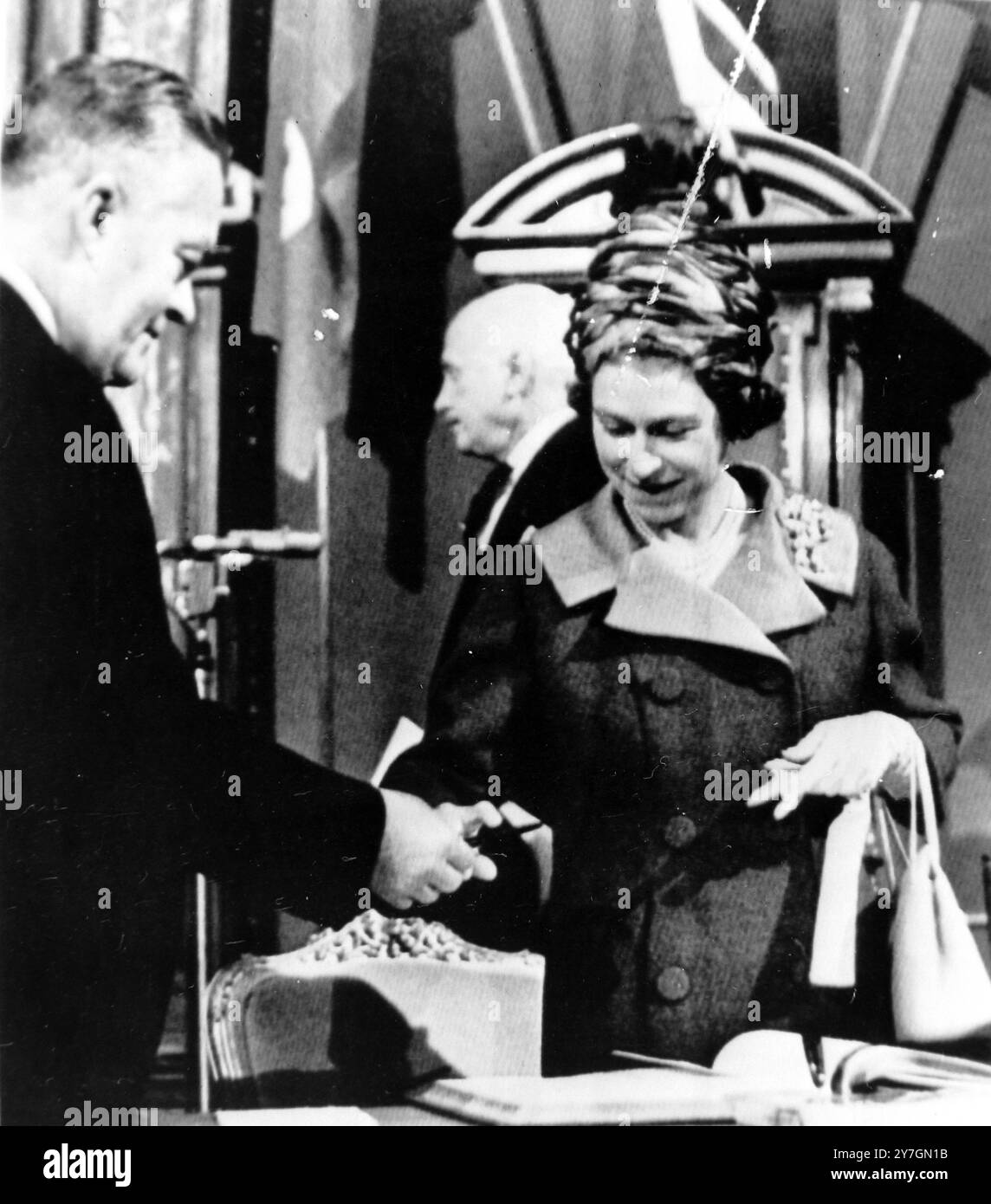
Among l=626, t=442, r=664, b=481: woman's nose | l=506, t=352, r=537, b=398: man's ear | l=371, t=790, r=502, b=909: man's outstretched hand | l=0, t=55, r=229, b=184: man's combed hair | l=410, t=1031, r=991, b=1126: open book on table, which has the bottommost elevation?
l=410, t=1031, r=991, b=1126: open book on table

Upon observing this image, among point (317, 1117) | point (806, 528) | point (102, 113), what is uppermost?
point (102, 113)

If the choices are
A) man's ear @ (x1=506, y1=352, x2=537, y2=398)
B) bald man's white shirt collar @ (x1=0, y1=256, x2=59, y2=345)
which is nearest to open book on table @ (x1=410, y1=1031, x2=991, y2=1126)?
man's ear @ (x1=506, y1=352, x2=537, y2=398)

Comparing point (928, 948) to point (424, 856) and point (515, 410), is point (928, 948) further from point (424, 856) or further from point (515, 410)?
point (515, 410)

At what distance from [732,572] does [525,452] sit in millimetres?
533

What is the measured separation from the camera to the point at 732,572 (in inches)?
116

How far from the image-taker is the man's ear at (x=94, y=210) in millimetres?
2908

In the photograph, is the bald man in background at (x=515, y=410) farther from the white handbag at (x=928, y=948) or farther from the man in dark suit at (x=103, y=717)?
the white handbag at (x=928, y=948)

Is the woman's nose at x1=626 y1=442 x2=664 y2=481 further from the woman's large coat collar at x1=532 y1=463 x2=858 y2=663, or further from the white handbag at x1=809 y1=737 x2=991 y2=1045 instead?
the white handbag at x1=809 y1=737 x2=991 y2=1045

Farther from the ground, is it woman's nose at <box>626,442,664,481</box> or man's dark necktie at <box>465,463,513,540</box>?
woman's nose at <box>626,442,664,481</box>

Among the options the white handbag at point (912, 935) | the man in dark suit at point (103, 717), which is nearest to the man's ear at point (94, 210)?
the man in dark suit at point (103, 717)

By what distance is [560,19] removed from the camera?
305 cm

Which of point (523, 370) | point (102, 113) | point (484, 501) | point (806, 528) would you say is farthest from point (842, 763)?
point (102, 113)

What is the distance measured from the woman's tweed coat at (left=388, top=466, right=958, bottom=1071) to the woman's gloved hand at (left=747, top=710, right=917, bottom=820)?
0.03 meters

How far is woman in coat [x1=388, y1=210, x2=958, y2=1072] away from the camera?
286cm
